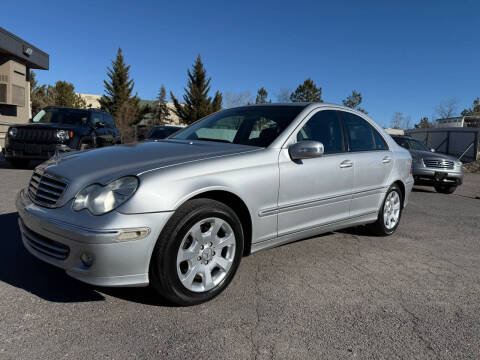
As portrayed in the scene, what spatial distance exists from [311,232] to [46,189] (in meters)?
2.34

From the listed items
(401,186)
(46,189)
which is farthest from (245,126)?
(401,186)

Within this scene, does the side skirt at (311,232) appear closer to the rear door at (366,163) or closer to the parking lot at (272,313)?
the rear door at (366,163)

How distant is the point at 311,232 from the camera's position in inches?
147

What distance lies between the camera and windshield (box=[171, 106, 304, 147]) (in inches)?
144

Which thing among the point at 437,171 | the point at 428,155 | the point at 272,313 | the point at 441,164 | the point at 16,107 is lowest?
the point at 272,313

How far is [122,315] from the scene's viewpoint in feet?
8.59

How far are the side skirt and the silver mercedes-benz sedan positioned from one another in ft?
0.05

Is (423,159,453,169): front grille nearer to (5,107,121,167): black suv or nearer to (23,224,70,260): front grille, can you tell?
(5,107,121,167): black suv

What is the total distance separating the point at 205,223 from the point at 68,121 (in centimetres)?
880

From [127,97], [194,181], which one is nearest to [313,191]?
[194,181]

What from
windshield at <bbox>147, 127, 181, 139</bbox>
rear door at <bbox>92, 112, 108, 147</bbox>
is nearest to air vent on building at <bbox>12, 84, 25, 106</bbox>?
windshield at <bbox>147, 127, 181, 139</bbox>

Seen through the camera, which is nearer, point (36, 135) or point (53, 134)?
point (53, 134)

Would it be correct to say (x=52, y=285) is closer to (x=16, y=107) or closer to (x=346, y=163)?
(x=346, y=163)

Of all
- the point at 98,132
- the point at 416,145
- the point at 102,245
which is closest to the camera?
the point at 102,245
